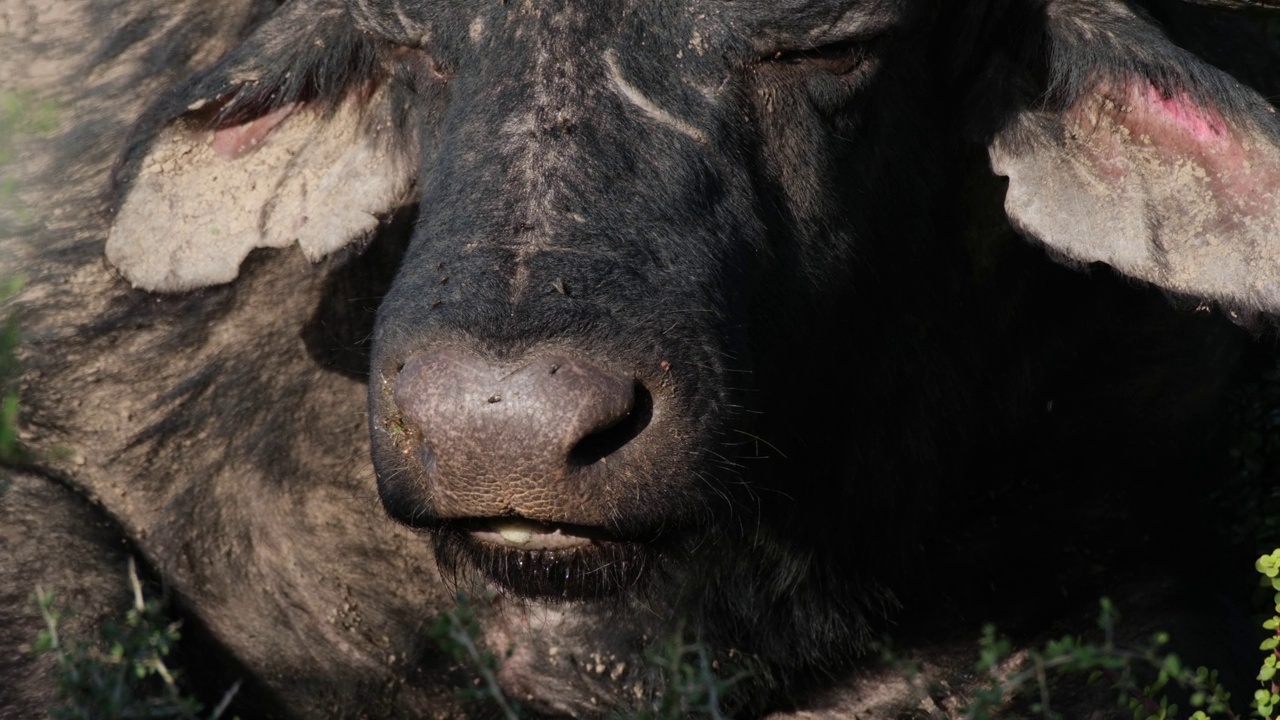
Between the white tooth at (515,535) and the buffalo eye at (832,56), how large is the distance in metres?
1.49

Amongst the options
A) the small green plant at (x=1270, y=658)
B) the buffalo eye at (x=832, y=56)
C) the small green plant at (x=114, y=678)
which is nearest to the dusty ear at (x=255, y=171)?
the small green plant at (x=114, y=678)

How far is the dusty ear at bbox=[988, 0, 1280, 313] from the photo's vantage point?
4719 millimetres

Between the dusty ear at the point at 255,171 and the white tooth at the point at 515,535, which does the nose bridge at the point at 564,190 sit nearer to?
the white tooth at the point at 515,535

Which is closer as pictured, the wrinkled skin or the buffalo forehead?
the wrinkled skin

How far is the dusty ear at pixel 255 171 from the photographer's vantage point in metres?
5.60

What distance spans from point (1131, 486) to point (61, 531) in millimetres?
3964

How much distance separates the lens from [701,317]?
4.05m

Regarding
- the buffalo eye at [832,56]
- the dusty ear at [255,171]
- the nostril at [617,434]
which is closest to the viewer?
the nostril at [617,434]

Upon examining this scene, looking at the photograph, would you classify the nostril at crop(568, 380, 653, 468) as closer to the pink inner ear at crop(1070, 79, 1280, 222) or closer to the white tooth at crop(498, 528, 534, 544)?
the white tooth at crop(498, 528, 534, 544)

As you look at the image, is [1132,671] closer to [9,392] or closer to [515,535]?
[515,535]

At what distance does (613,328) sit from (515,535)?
0.61 meters

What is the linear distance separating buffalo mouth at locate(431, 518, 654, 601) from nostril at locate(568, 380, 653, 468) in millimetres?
279

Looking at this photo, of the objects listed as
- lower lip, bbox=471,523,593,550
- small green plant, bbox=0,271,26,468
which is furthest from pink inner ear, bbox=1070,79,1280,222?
small green plant, bbox=0,271,26,468

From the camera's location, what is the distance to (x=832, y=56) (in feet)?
15.2
